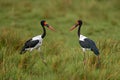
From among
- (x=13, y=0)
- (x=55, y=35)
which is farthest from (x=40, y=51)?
(x=13, y=0)

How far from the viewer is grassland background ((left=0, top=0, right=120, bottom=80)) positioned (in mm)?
5855

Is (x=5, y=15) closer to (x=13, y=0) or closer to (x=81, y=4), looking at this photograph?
(x=13, y=0)

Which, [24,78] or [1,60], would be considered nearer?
[24,78]

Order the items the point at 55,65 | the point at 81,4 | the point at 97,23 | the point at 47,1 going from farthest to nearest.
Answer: the point at 47,1, the point at 81,4, the point at 97,23, the point at 55,65

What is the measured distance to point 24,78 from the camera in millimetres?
5746

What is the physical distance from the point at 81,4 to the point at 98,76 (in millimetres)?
6035

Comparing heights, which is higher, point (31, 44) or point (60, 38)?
point (31, 44)

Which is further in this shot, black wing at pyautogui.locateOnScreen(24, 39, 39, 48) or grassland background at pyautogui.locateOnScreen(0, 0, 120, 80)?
black wing at pyautogui.locateOnScreen(24, 39, 39, 48)

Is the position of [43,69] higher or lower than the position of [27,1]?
lower

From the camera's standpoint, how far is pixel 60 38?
9219mm

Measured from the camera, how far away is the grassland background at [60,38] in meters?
5.86

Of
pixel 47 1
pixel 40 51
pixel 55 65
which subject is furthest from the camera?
pixel 47 1

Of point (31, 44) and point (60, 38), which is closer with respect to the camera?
point (31, 44)

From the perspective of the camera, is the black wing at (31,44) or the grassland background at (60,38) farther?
→ the black wing at (31,44)
